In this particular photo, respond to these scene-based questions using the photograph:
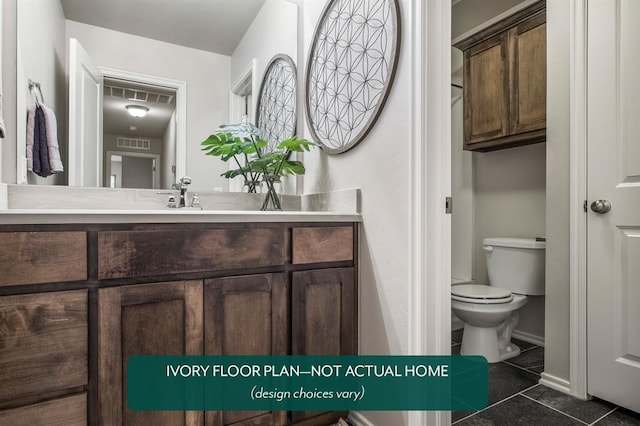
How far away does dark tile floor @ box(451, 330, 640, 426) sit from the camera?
1451 mm

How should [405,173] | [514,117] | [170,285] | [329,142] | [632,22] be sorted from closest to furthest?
1. [170,285]
2. [405,173]
3. [632,22]
4. [329,142]
5. [514,117]

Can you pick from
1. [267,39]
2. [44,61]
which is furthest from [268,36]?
[44,61]

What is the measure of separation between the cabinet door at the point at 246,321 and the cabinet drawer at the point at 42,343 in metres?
0.35

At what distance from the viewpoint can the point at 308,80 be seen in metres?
1.81

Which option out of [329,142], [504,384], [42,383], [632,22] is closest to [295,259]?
[329,142]

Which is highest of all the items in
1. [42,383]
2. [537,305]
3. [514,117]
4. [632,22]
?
[632,22]

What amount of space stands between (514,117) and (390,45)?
136cm

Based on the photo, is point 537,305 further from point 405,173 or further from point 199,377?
point 199,377

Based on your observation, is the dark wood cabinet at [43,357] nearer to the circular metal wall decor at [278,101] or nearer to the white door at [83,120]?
the white door at [83,120]

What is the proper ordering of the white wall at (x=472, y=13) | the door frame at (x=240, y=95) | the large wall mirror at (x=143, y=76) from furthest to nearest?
the white wall at (x=472, y=13) → the door frame at (x=240, y=95) → the large wall mirror at (x=143, y=76)

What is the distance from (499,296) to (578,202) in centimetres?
65

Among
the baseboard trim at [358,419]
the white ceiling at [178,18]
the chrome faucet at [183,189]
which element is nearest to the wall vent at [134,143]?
the chrome faucet at [183,189]

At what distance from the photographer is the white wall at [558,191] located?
5.66ft

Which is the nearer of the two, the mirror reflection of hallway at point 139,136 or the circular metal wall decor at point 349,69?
the circular metal wall decor at point 349,69
